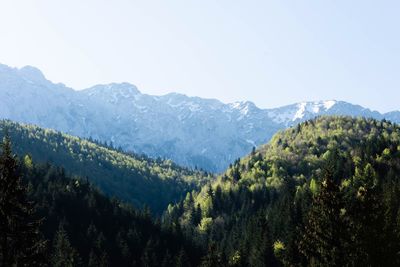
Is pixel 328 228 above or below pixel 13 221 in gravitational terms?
above

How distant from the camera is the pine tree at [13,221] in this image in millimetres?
37875

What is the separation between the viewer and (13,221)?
38.2 metres

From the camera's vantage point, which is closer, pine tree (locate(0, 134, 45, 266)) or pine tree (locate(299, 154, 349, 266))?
pine tree (locate(0, 134, 45, 266))

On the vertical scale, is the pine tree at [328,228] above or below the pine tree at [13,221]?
above

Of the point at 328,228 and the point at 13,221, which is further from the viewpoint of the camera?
the point at 328,228

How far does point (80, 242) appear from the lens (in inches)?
7382

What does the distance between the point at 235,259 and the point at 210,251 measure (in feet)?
314

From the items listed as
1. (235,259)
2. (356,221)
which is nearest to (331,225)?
(356,221)

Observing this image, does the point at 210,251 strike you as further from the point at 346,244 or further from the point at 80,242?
the point at 80,242

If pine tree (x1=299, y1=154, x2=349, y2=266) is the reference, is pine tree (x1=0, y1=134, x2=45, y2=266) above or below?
below

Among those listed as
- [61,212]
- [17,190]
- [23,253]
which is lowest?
[23,253]

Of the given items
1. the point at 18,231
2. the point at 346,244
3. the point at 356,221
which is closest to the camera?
the point at 18,231

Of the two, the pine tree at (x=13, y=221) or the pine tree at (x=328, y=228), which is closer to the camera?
the pine tree at (x=13, y=221)

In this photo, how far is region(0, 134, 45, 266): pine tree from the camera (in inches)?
1491
